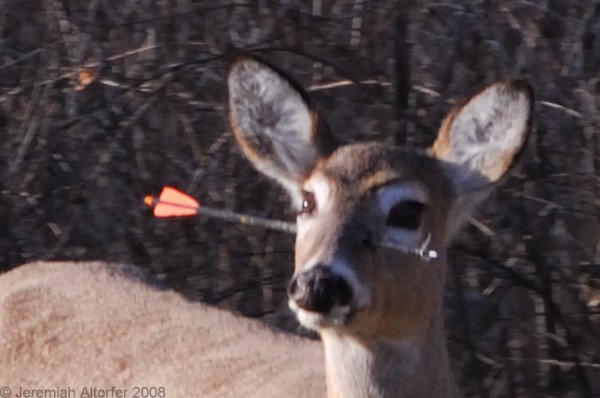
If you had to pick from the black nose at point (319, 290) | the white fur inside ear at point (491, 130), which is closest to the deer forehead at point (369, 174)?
the white fur inside ear at point (491, 130)

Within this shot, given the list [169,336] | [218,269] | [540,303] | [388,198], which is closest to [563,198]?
[540,303]

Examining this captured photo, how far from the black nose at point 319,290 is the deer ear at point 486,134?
826 mm

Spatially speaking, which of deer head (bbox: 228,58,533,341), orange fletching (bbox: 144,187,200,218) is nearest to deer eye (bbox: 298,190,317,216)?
deer head (bbox: 228,58,533,341)

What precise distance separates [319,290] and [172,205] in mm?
1014

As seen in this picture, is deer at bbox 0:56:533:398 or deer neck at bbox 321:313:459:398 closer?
deer at bbox 0:56:533:398

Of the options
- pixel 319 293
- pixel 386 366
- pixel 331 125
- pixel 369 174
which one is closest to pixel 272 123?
pixel 369 174

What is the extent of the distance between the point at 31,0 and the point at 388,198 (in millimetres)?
4095

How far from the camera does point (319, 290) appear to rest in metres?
3.80

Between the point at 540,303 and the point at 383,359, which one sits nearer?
the point at 383,359

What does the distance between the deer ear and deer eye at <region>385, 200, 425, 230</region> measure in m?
0.29

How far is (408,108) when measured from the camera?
22.3ft

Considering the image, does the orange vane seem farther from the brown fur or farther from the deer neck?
the deer neck

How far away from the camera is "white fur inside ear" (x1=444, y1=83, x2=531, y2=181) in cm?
438

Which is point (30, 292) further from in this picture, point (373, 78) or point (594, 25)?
point (594, 25)
